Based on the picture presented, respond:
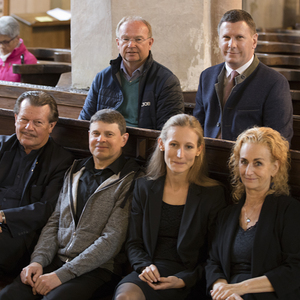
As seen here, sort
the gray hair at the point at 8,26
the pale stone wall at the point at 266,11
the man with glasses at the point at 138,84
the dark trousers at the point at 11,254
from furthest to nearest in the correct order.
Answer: the pale stone wall at the point at 266,11
the gray hair at the point at 8,26
the man with glasses at the point at 138,84
the dark trousers at the point at 11,254

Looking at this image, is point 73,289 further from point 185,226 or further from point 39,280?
point 185,226

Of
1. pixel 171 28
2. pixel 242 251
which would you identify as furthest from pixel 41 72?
pixel 242 251

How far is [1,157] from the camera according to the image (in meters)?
2.49

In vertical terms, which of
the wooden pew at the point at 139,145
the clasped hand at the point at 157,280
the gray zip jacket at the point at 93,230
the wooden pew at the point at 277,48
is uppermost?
the wooden pew at the point at 277,48

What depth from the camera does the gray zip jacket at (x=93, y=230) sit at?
2102mm

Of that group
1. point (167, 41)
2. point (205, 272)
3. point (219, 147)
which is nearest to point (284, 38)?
point (167, 41)

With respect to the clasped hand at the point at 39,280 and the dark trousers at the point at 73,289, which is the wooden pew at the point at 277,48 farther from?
the clasped hand at the point at 39,280

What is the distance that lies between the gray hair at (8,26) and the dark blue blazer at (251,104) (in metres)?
3.03

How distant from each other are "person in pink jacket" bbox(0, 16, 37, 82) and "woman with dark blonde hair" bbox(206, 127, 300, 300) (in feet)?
11.6

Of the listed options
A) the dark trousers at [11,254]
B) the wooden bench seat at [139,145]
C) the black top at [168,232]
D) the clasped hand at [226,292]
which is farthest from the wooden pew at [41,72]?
the clasped hand at [226,292]

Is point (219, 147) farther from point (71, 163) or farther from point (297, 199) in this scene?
point (71, 163)

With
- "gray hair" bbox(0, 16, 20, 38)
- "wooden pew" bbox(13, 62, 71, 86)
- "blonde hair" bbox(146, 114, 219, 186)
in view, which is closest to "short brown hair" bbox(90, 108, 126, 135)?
"blonde hair" bbox(146, 114, 219, 186)

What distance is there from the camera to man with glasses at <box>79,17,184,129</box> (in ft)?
8.60

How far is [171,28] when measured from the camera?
3881mm
